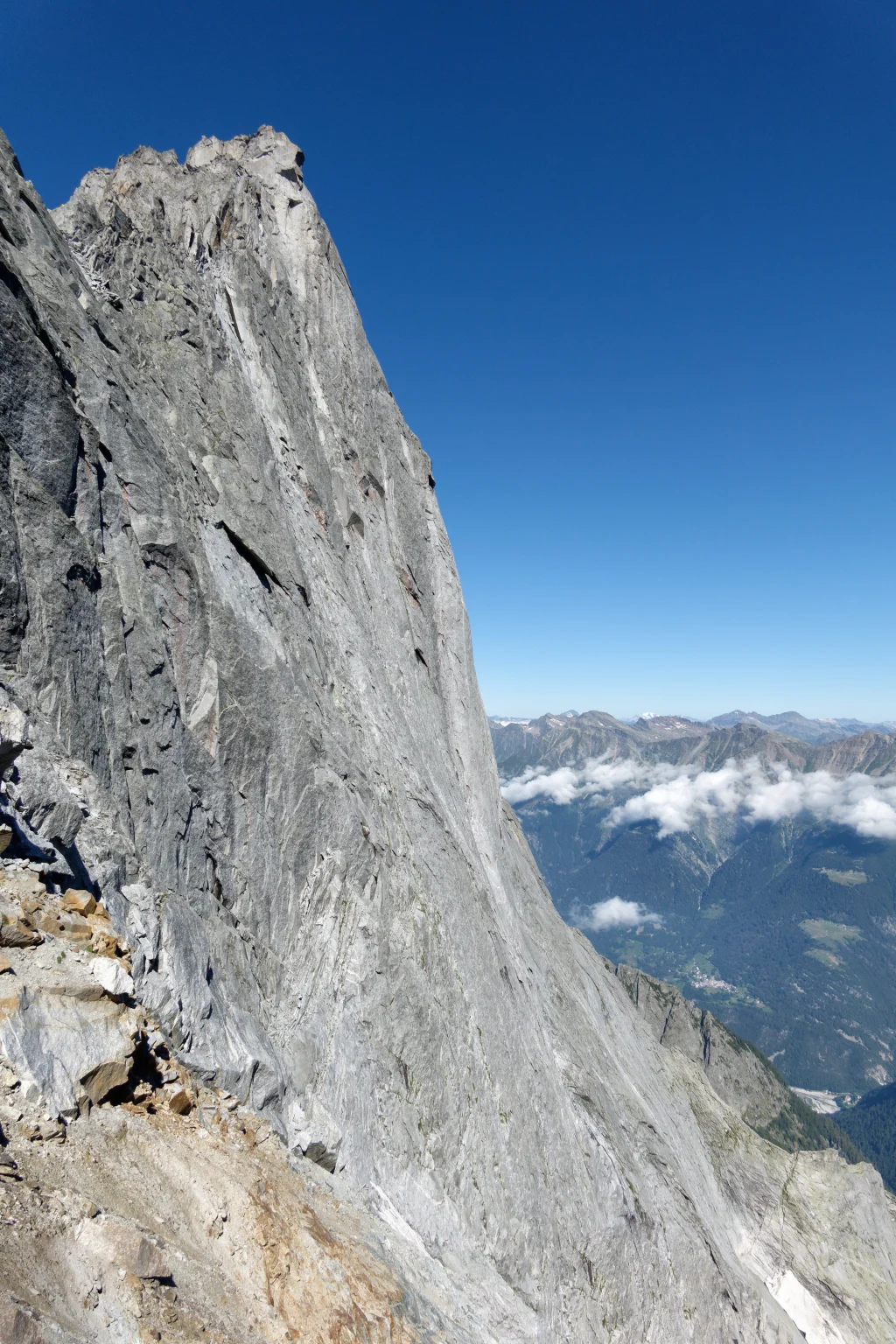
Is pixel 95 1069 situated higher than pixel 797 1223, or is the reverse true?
pixel 95 1069

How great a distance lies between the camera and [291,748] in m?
20.4

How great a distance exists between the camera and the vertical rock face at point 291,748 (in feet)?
46.2

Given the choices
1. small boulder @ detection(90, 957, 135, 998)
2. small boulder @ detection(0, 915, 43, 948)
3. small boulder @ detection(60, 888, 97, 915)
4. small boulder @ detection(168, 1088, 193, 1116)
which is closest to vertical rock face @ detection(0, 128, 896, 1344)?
small boulder @ detection(60, 888, 97, 915)

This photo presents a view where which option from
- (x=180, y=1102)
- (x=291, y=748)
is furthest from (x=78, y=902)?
(x=291, y=748)

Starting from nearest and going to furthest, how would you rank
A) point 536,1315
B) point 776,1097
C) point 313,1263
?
point 313,1263
point 536,1315
point 776,1097

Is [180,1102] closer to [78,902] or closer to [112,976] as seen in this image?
[112,976]

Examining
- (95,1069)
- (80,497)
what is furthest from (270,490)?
(95,1069)

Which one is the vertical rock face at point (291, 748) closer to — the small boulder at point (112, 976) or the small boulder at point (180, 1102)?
the small boulder at point (180, 1102)

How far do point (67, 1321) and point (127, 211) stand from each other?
33.6 meters

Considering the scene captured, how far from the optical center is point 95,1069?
938 centimetres

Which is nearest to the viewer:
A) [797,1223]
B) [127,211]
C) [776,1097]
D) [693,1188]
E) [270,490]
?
[270,490]

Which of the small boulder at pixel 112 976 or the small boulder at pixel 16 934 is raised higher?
the small boulder at pixel 16 934

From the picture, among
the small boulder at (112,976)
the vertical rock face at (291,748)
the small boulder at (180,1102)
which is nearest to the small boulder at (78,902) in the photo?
the vertical rock face at (291,748)

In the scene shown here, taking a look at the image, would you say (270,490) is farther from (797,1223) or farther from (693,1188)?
(797,1223)
